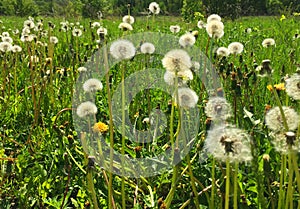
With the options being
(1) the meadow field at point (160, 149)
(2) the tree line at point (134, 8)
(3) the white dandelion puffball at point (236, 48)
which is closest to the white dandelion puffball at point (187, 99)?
(1) the meadow field at point (160, 149)

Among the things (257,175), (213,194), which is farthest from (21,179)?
(257,175)

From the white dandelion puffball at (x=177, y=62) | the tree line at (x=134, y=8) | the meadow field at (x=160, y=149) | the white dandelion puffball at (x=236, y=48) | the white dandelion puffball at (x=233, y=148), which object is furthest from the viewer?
the tree line at (x=134, y=8)

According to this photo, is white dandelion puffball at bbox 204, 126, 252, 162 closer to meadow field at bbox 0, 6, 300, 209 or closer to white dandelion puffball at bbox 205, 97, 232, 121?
meadow field at bbox 0, 6, 300, 209

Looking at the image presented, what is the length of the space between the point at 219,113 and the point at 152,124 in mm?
659

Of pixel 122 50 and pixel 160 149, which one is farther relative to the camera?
pixel 160 149

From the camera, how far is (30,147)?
1306 millimetres

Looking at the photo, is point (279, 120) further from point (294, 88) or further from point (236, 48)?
point (236, 48)

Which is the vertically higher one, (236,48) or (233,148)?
(236,48)

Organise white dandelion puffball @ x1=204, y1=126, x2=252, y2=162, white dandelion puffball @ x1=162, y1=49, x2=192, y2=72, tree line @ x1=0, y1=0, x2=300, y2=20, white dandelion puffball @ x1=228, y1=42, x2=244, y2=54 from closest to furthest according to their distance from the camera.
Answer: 1. white dandelion puffball @ x1=204, y1=126, x2=252, y2=162
2. white dandelion puffball @ x1=162, y1=49, x2=192, y2=72
3. white dandelion puffball @ x1=228, y1=42, x2=244, y2=54
4. tree line @ x1=0, y1=0, x2=300, y2=20

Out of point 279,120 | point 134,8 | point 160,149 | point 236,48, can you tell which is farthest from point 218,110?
point 134,8

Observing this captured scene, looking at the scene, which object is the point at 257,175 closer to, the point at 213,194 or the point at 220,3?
the point at 213,194

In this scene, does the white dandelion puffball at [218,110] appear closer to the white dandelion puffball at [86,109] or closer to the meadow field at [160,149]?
the meadow field at [160,149]

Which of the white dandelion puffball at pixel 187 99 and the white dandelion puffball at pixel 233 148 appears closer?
the white dandelion puffball at pixel 233 148

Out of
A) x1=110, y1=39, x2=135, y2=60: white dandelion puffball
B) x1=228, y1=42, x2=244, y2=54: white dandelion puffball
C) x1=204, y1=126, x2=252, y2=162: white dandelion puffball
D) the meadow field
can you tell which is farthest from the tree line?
x1=204, y1=126, x2=252, y2=162: white dandelion puffball
